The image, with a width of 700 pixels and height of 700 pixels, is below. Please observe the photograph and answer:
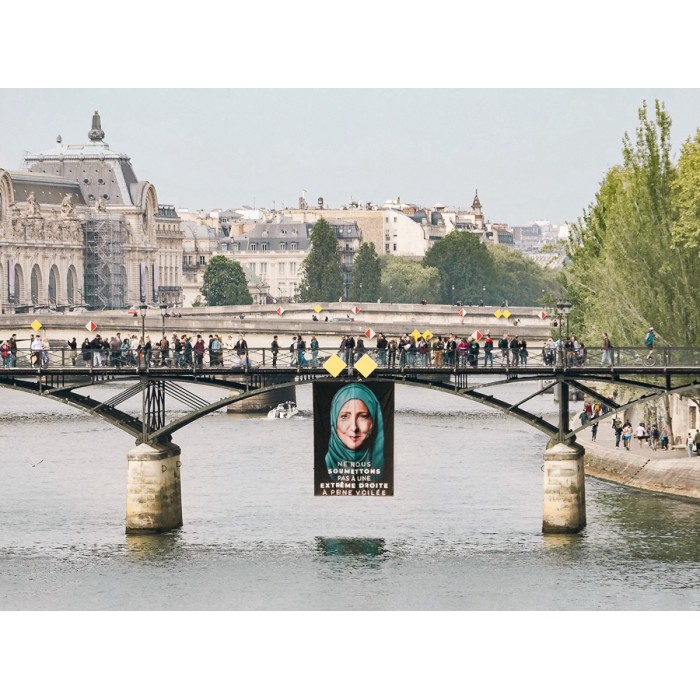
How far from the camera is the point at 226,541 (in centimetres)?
5931

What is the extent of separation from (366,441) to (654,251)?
15.8 metres

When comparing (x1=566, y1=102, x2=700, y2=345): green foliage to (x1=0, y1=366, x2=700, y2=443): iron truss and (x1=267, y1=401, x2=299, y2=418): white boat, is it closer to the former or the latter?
(x1=0, y1=366, x2=700, y2=443): iron truss

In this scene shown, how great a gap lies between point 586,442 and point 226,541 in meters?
23.6

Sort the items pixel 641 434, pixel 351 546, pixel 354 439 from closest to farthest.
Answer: pixel 351 546 → pixel 354 439 → pixel 641 434

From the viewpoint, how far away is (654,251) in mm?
71750

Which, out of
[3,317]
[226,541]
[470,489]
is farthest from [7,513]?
[3,317]

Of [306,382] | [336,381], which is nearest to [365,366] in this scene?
[336,381]

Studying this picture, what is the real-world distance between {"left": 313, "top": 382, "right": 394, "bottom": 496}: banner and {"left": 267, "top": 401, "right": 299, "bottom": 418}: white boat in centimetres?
4334

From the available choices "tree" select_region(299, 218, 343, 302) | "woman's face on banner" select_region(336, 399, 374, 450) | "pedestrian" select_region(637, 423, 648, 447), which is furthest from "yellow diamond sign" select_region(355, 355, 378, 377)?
"tree" select_region(299, 218, 343, 302)

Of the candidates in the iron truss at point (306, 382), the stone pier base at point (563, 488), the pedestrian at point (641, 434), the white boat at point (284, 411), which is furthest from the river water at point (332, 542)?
the white boat at point (284, 411)

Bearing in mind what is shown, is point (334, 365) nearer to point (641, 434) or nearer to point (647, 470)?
point (647, 470)

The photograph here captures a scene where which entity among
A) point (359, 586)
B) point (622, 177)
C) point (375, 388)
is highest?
point (622, 177)

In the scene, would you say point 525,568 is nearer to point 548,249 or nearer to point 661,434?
point 661,434

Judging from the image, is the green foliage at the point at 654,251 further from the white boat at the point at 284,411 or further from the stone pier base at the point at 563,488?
the white boat at the point at 284,411
